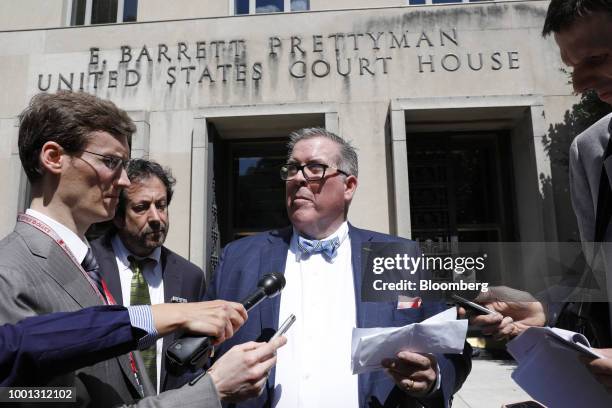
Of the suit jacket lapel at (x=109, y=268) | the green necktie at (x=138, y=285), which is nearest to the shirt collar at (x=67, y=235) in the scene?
the suit jacket lapel at (x=109, y=268)

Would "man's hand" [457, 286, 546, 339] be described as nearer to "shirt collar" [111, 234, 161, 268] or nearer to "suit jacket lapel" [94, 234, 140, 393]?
"suit jacket lapel" [94, 234, 140, 393]

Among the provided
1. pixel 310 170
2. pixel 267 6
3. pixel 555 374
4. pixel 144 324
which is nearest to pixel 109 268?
pixel 310 170

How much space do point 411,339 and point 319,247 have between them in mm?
923

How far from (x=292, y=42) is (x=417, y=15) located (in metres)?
2.27

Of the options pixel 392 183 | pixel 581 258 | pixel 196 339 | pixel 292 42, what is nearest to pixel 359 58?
pixel 292 42

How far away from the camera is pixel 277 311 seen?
87.9 inches

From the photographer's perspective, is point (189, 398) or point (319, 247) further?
point (319, 247)

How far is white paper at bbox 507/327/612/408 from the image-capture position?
1.46 meters

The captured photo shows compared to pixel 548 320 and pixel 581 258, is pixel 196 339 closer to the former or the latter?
pixel 548 320

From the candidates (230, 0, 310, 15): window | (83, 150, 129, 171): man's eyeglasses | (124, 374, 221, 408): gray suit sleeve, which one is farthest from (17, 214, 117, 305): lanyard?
(230, 0, 310, 15): window

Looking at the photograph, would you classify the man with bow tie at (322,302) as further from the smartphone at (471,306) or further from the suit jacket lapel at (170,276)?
the suit jacket lapel at (170,276)

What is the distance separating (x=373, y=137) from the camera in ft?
24.6

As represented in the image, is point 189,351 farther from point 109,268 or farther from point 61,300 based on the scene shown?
point 109,268

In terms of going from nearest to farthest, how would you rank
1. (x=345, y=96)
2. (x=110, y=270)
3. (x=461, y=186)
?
(x=110, y=270) < (x=345, y=96) < (x=461, y=186)
